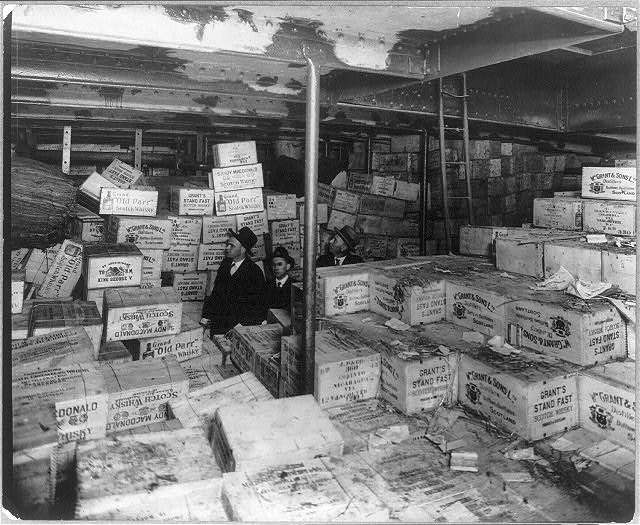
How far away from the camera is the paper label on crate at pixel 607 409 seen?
2361 millimetres

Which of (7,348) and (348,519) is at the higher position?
(7,348)

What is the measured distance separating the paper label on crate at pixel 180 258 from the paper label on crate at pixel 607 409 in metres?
4.61

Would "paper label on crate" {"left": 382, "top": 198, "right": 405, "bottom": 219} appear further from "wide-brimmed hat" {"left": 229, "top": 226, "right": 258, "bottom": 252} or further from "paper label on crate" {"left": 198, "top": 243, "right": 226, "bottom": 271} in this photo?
"paper label on crate" {"left": 198, "top": 243, "right": 226, "bottom": 271}

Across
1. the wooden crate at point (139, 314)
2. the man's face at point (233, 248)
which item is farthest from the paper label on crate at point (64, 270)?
the man's face at point (233, 248)

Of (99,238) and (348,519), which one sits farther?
(99,238)

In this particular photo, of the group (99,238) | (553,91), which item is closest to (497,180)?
(553,91)

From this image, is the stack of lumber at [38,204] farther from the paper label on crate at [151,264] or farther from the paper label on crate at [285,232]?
the paper label on crate at [285,232]

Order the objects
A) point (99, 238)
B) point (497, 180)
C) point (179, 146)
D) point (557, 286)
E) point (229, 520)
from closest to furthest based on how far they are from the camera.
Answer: point (229, 520), point (557, 286), point (99, 238), point (497, 180), point (179, 146)

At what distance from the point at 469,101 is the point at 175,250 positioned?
12.0ft

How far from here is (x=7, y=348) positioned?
1.79 meters

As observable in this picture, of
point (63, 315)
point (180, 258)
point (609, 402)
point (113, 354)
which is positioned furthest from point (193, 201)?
point (609, 402)

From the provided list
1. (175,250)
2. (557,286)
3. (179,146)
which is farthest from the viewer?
(179,146)

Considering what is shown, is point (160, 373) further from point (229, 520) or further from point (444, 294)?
point (444, 294)

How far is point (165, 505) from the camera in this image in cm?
169
